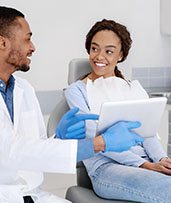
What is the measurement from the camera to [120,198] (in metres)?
1.80

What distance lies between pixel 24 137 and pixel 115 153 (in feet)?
1.61

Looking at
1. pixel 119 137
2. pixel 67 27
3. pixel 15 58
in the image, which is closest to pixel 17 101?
pixel 15 58

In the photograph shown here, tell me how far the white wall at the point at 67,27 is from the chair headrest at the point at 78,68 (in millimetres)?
1062

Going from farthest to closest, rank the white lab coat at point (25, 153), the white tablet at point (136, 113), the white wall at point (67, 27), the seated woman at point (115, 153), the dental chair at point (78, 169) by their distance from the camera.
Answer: the white wall at point (67, 27)
the dental chair at point (78, 169)
the seated woman at point (115, 153)
the white tablet at point (136, 113)
the white lab coat at point (25, 153)

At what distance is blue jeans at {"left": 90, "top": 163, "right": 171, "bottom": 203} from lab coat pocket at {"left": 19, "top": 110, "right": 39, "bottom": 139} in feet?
1.02

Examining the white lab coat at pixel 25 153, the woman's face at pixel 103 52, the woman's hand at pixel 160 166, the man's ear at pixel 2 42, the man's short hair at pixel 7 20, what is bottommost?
the woman's hand at pixel 160 166

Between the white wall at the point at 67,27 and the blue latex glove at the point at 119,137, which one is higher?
the white wall at the point at 67,27

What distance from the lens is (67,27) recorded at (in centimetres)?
331

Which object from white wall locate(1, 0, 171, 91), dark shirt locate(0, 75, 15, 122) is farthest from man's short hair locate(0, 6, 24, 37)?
white wall locate(1, 0, 171, 91)

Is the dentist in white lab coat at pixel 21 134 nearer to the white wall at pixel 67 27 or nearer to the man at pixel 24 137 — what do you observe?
the man at pixel 24 137

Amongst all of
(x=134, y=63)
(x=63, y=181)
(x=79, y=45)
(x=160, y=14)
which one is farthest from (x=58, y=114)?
(x=160, y=14)

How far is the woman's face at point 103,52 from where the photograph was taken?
214cm

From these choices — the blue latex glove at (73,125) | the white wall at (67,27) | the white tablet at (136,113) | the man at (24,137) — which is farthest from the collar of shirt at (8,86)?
the white wall at (67,27)

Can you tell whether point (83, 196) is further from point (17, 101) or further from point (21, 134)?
point (17, 101)
